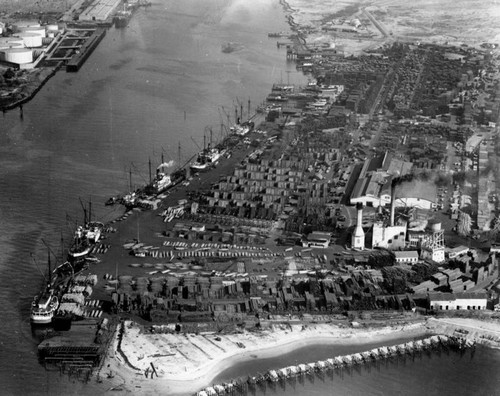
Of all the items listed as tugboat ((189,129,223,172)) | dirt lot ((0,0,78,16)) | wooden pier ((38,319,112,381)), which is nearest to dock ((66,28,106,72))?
dirt lot ((0,0,78,16))

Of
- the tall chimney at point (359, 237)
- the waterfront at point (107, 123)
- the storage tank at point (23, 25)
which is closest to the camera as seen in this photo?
the waterfront at point (107, 123)

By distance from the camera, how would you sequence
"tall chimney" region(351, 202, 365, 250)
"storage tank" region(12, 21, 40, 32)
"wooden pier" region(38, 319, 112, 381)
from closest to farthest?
"wooden pier" region(38, 319, 112, 381)
"tall chimney" region(351, 202, 365, 250)
"storage tank" region(12, 21, 40, 32)

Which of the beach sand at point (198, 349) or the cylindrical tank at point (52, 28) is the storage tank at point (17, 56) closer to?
the cylindrical tank at point (52, 28)

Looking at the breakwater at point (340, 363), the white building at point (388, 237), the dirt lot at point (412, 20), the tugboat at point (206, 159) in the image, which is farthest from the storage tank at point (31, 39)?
the breakwater at point (340, 363)

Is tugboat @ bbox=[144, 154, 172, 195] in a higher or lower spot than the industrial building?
higher

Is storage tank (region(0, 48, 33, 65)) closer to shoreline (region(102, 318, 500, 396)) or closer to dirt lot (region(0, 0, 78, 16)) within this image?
dirt lot (region(0, 0, 78, 16))

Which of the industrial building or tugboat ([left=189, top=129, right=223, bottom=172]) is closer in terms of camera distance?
tugboat ([left=189, top=129, right=223, bottom=172])

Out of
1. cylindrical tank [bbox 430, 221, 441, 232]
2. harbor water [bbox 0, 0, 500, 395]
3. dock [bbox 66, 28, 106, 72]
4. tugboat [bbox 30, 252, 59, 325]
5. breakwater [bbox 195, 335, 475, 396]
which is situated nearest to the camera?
breakwater [bbox 195, 335, 475, 396]
